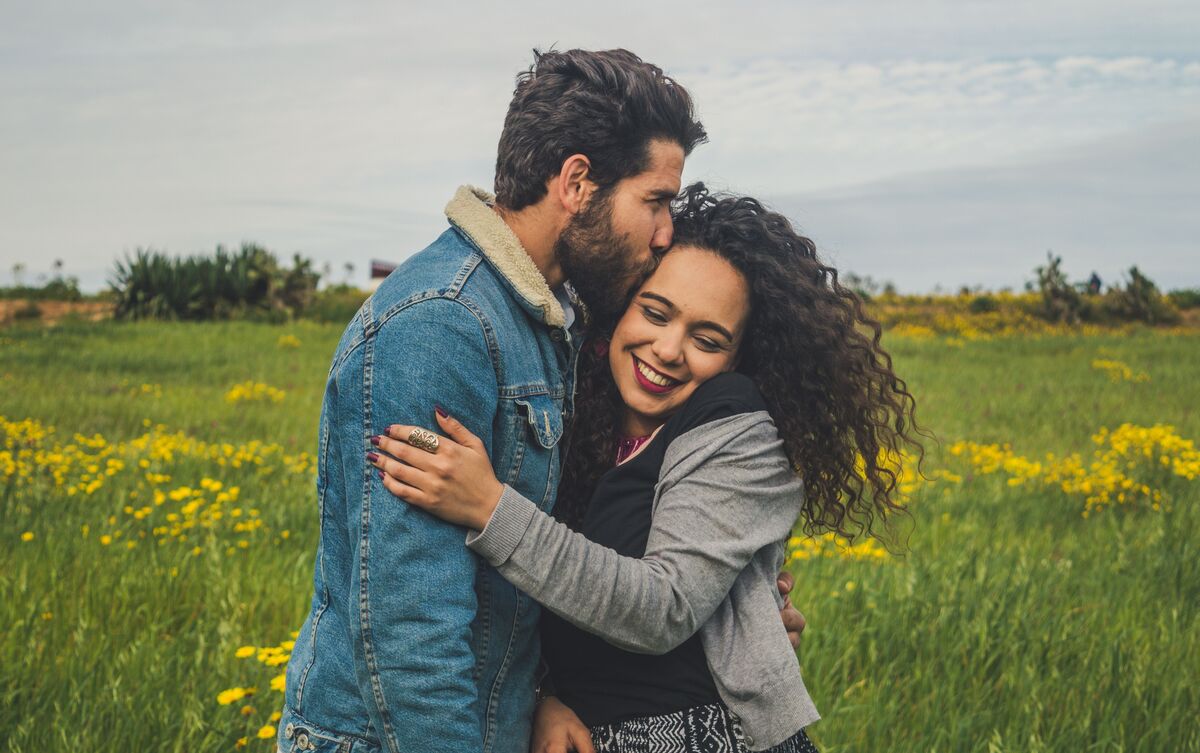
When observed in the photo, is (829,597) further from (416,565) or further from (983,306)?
(983,306)

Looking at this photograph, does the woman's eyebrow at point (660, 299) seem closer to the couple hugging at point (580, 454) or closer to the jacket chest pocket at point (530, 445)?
the couple hugging at point (580, 454)

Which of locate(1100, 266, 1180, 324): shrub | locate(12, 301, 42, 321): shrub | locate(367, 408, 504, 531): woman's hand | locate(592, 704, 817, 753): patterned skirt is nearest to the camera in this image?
locate(367, 408, 504, 531): woman's hand

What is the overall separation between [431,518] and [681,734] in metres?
0.75

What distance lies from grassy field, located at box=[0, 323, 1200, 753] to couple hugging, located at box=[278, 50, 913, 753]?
123 cm

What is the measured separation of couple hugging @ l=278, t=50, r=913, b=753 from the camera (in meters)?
1.83

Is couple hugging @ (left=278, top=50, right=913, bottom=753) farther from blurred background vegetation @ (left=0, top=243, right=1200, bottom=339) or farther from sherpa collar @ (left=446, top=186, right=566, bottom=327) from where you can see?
blurred background vegetation @ (left=0, top=243, right=1200, bottom=339)

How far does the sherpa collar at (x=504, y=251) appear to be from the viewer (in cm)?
205

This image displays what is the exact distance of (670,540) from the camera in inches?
80.4

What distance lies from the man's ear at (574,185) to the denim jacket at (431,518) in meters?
0.15

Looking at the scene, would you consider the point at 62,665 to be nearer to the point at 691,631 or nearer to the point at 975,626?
the point at 691,631

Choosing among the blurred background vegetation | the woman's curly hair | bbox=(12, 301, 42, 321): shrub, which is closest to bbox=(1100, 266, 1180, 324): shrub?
the blurred background vegetation

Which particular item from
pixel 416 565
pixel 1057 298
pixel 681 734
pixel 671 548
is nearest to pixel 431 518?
pixel 416 565

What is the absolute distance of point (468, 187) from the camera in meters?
2.19

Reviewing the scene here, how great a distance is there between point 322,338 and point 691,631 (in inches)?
625
